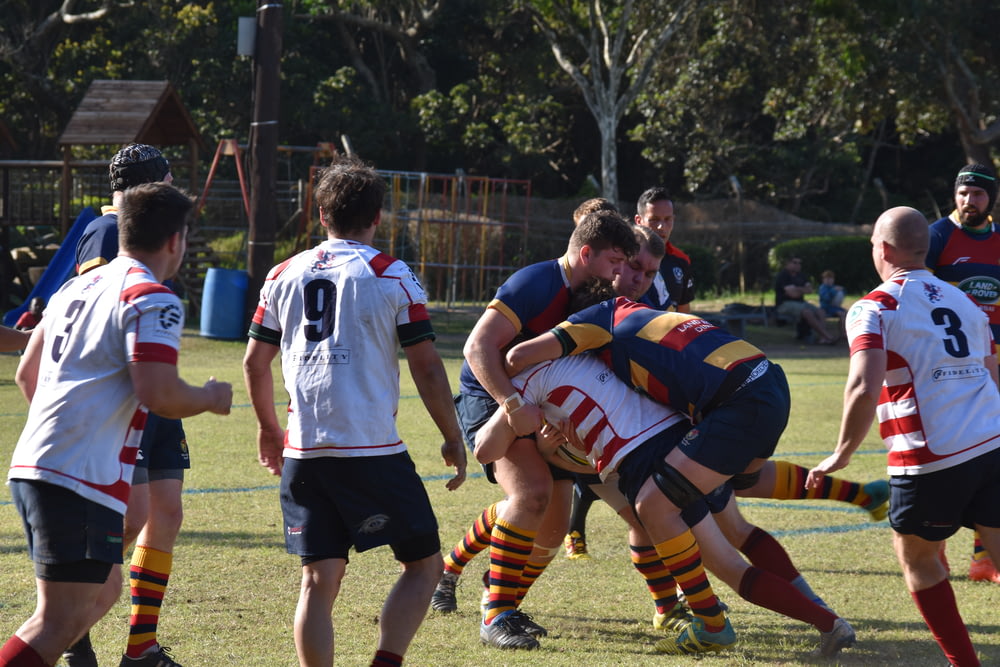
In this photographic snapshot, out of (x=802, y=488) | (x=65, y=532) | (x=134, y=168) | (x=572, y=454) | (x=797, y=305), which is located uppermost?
(x=134, y=168)

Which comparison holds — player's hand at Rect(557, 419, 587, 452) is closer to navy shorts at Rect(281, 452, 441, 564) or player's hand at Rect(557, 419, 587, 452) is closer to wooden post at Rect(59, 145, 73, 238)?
navy shorts at Rect(281, 452, 441, 564)

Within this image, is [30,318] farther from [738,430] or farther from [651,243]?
[738,430]

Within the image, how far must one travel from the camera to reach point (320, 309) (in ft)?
12.5

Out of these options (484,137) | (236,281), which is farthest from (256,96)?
(484,137)

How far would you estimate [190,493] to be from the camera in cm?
748

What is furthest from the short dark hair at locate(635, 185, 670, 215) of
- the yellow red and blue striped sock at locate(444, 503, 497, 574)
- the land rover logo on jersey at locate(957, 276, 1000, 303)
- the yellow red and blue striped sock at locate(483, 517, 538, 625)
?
the yellow red and blue striped sock at locate(483, 517, 538, 625)

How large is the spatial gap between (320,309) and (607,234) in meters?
1.35

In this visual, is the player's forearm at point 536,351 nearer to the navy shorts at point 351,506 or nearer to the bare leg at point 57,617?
the navy shorts at point 351,506

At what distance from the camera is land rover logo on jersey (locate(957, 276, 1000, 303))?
22.0ft

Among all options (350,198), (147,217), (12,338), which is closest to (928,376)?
(350,198)

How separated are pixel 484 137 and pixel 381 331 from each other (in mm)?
29205

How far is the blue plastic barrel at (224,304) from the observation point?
1759 cm

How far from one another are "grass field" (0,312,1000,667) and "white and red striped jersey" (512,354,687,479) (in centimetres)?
89

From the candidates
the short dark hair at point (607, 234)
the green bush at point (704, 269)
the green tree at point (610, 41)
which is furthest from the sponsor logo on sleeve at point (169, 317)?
the green bush at point (704, 269)
